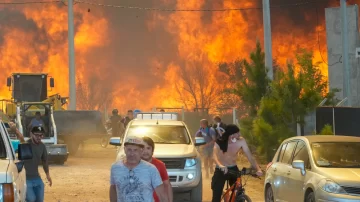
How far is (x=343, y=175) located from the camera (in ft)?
43.6

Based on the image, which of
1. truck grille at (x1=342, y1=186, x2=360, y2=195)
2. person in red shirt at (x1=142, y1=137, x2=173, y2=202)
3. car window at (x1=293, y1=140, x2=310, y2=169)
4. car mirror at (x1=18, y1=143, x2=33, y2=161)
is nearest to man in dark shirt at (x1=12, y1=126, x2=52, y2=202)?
car mirror at (x1=18, y1=143, x2=33, y2=161)

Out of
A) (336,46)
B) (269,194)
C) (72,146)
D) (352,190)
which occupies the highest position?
(336,46)

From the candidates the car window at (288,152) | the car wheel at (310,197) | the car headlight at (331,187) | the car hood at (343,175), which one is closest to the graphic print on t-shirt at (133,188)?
the car headlight at (331,187)

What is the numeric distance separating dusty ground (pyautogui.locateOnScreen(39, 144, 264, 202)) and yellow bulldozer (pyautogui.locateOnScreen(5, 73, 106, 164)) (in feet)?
3.19

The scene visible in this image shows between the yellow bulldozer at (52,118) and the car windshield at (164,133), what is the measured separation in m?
10.6

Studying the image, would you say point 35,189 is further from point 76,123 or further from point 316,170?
point 76,123

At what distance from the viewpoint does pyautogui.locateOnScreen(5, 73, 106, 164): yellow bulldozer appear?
3195 cm

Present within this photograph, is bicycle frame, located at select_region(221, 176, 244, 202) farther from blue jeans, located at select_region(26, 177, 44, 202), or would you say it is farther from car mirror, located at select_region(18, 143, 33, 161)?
car mirror, located at select_region(18, 143, 33, 161)

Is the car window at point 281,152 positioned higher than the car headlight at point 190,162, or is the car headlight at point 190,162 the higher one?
the car window at point 281,152


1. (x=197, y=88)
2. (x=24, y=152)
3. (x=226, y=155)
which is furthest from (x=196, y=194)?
(x=197, y=88)

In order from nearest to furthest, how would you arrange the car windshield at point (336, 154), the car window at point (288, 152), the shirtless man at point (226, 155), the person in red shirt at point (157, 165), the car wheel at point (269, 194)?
the person in red shirt at point (157, 165) → the shirtless man at point (226, 155) → the car windshield at point (336, 154) → the car window at point (288, 152) → the car wheel at point (269, 194)

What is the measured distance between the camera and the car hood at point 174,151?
18.5 m

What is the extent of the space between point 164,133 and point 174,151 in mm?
1420

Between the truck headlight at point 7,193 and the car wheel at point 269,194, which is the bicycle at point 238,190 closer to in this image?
the car wheel at point 269,194
